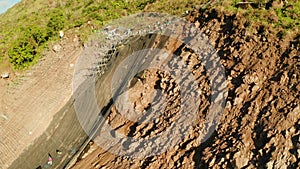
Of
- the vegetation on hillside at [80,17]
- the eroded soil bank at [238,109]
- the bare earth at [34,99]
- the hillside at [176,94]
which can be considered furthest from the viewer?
the bare earth at [34,99]

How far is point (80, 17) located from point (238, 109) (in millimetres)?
23855

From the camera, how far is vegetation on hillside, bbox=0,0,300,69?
548 inches

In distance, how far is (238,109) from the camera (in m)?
11.4

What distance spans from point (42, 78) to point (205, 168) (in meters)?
18.0

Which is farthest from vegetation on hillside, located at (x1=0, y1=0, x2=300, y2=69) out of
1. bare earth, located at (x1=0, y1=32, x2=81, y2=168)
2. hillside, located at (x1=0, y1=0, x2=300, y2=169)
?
bare earth, located at (x1=0, y1=32, x2=81, y2=168)

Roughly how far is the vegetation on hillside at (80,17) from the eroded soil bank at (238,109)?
0.90 metres

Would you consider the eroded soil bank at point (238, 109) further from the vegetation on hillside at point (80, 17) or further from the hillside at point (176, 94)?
the vegetation on hillside at point (80, 17)

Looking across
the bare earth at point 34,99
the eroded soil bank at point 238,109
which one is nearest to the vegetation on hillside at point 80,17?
the eroded soil bank at point 238,109

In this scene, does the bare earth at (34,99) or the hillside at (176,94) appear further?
the bare earth at (34,99)

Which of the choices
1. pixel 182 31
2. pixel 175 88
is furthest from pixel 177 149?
pixel 182 31

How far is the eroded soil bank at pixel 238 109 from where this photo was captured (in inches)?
393

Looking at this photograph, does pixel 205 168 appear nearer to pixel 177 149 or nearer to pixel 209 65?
pixel 177 149

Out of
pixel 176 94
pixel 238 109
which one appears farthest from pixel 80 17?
pixel 238 109

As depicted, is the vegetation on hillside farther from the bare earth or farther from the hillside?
the bare earth
